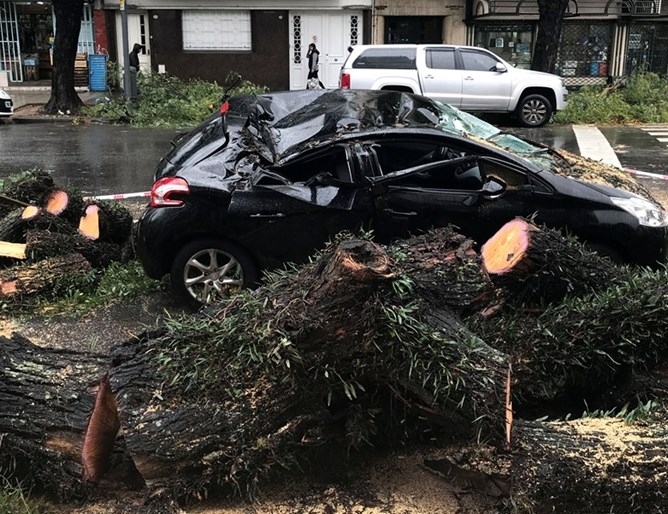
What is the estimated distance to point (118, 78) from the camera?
2169cm

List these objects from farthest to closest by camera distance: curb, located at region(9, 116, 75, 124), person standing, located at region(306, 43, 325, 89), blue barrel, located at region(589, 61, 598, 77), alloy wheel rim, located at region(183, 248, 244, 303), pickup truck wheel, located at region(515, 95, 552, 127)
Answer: blue barrel, located at region(589, 61, 598, 77)
person standing, located at region(306, 43, 325, 89)
curb, located at region(9, 116, 75, 124)
pickup truck wheel, located at region(515, 95, 552, 127)
alloy wheel rim, located at region(183, 248, 244, 303)

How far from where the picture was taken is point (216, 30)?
2247 cm

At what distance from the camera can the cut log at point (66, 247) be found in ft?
19.9

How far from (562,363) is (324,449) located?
1.35 metres

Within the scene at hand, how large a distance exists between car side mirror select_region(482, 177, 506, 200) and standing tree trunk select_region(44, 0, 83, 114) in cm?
1446

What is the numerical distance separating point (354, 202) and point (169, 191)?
1.39m

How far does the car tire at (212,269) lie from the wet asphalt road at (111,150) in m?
4.64

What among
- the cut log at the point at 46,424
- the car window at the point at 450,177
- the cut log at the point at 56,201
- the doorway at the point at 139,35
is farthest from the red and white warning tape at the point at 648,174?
the doorway at the point at 139,35

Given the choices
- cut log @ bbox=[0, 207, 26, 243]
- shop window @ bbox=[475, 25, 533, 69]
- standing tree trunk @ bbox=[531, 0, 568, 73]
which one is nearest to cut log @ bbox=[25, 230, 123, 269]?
cut log @ bbox=[0, 207, 26, 243]

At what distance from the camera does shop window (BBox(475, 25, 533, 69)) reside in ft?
74.1

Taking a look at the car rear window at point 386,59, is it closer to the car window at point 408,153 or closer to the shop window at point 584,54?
the shop window at point 584,54

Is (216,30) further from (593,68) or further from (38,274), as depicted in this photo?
(38,274)

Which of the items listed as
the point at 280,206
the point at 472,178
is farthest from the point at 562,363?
the point at 280,206

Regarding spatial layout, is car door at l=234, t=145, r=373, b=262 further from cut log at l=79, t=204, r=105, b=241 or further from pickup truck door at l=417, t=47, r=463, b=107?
pickup truck door at l=417, t=47, r=463, b=107
